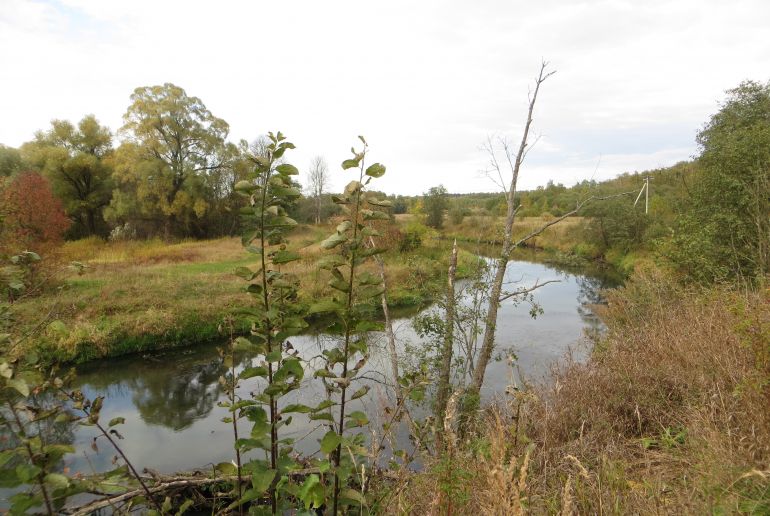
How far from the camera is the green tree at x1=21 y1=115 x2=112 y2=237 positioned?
76.7 feet

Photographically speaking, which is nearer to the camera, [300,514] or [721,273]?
[300,514]

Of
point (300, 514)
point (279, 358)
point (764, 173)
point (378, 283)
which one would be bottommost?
point (300, 514)

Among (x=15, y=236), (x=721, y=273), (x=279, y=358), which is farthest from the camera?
(x=15, y=236)

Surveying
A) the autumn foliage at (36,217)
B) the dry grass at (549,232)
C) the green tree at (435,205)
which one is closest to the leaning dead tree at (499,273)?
the autumn foliage at (36,217)

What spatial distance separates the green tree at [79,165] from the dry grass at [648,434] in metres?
28.2

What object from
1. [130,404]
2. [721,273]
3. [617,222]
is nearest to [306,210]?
[617,222]

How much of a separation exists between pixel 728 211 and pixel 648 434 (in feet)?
32.7

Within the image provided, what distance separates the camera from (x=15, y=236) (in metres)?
10.0

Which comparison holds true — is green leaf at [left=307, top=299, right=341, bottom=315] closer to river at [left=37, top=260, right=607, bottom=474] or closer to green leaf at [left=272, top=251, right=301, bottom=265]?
green leaf at [left=272, top=251, right=301, bottom=265]

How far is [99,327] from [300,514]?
1167 cm

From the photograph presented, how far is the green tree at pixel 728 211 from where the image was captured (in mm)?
9539

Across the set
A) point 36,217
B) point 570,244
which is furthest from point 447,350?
point 570,244

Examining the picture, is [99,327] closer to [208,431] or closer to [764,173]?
[208,431]

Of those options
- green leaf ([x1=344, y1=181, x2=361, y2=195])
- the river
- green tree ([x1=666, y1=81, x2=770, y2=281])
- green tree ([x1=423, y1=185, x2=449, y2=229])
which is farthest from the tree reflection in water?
green tree ([x1=423, y1=185, x2=449, y2=229])
